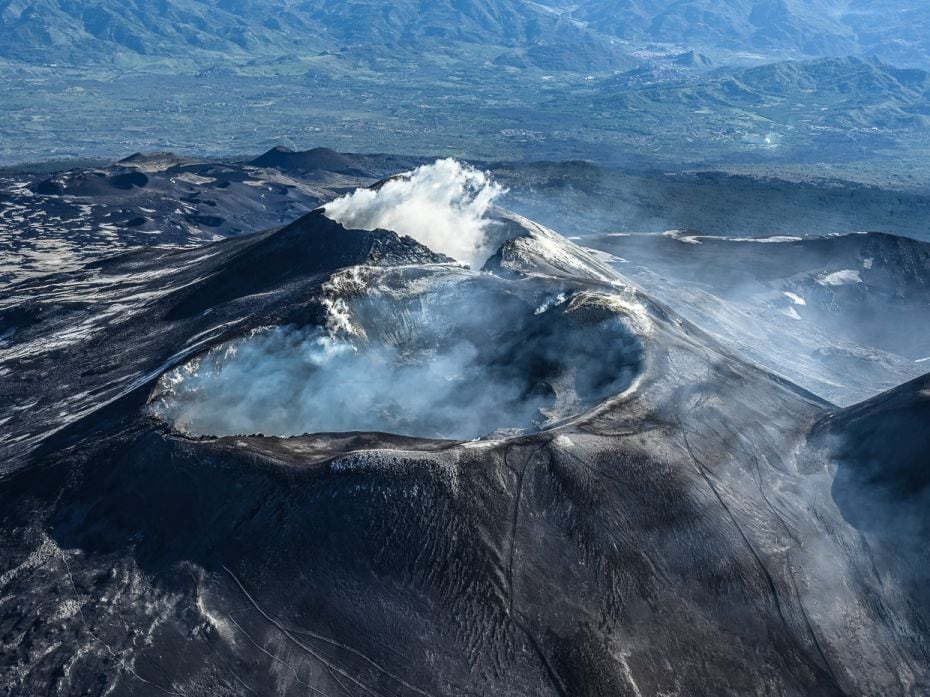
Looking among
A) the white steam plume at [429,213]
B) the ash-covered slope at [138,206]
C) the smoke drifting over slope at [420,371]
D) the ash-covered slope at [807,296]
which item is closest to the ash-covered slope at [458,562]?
the smoke drifting over slope at [420,371]

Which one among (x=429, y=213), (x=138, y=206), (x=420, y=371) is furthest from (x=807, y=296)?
(x=138, y=206)

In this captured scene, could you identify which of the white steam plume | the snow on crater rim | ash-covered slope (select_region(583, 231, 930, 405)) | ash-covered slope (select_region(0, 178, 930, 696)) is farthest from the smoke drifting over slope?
the snow on crater rim

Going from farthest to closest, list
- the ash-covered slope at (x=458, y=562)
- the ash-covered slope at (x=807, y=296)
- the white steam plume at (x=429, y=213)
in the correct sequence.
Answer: the ash-covered slope at (x=807, y=296) < the white steam plume at (x=429, y=213) < the ash-covered slope at (x=458, y=562)

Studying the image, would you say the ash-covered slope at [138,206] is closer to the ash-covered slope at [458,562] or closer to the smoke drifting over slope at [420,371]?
the smoke drifting over slope at [420,371]

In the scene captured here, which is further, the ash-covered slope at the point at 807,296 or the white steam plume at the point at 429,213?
the ash-covered slope at the point at 807,296

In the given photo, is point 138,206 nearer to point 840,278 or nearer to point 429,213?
point 429,213

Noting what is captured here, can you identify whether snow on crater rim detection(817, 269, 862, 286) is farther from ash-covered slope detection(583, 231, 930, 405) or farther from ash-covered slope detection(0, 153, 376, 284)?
ash-covered slope detection(0, 153, 376, 284)

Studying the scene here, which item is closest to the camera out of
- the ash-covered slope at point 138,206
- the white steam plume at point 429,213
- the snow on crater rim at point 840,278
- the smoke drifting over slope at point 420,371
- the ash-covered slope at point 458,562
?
the ash-covered slope at point 458,562
